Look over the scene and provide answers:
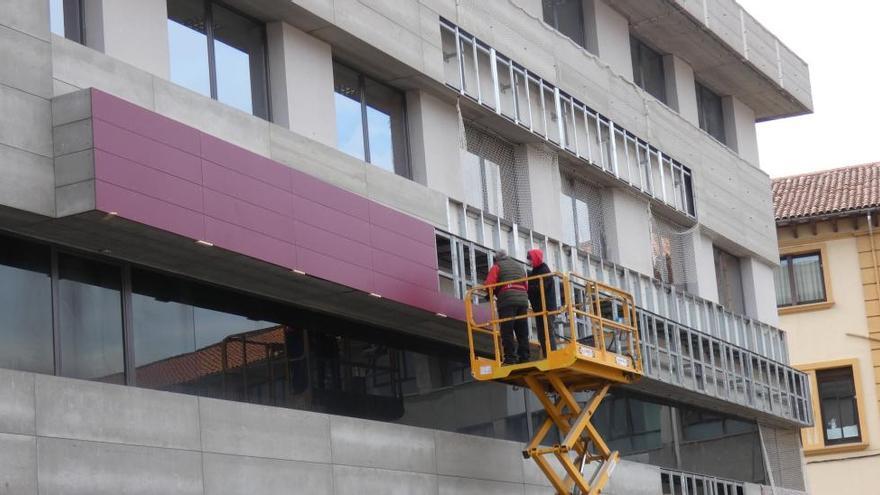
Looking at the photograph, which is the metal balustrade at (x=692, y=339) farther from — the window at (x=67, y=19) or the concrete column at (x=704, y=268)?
the window at (x=67, y=19)

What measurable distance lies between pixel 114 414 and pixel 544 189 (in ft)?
36.7

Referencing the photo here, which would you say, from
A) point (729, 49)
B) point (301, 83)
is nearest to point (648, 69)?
point (729, 49)

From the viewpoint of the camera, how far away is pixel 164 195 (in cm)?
1505

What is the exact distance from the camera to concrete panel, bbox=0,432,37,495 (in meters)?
13.3

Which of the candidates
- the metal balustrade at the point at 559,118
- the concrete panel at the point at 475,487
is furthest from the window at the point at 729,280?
the concrete panel at the point at 475,487

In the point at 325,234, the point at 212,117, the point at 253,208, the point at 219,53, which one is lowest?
the point at 325,234

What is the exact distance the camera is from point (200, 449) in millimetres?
15602

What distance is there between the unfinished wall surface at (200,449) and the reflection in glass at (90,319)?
1.66 ft

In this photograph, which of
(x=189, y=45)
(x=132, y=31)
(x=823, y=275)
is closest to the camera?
(x=132, y=31)

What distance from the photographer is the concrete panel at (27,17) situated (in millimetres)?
14297

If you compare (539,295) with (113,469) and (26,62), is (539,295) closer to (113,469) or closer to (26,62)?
(113,469)

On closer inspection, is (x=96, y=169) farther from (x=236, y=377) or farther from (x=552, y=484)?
(x=552, y=484)

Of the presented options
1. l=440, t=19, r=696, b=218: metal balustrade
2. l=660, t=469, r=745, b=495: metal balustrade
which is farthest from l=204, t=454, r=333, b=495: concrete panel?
l=660, t=469, r=745, b=495: metal balustrade

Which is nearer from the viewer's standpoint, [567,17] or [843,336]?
[567,17]
